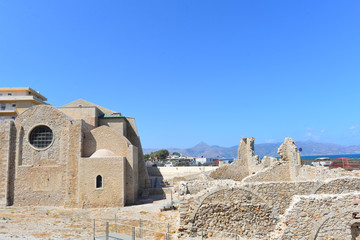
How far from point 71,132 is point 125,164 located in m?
4.76

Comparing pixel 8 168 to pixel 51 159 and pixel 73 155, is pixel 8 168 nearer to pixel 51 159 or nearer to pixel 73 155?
pixel 51 159

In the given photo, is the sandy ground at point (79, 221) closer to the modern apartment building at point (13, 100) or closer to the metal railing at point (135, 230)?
the metal railing at point (135, 230)

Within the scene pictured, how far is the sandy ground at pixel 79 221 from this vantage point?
1052 centimetres

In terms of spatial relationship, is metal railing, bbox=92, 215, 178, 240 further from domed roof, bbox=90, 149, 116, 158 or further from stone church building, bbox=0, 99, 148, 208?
domed roof, bbox=90, 149, 116, 158

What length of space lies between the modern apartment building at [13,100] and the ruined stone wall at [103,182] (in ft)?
87.9

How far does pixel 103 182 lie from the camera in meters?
Result: 17.1

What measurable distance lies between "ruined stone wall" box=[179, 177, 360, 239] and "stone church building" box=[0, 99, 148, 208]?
9546mm

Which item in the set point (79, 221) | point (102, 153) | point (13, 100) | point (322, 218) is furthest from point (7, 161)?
point (13, 100)

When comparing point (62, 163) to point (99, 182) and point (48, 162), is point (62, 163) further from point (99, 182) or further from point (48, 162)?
point (99, 182)

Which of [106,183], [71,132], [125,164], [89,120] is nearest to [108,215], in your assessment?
[106,183]

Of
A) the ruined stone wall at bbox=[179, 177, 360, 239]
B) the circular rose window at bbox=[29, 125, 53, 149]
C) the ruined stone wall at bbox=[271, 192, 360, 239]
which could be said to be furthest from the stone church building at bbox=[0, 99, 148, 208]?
the ruined stone wall at bbox=[271, 192, 360, 239]

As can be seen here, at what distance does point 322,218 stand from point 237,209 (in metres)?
Answer: 2.63

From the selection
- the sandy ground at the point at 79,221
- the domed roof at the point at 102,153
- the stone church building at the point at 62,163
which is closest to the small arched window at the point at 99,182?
the stone church building at the point at 62,163

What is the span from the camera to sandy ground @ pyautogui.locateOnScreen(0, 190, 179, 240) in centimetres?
1052
